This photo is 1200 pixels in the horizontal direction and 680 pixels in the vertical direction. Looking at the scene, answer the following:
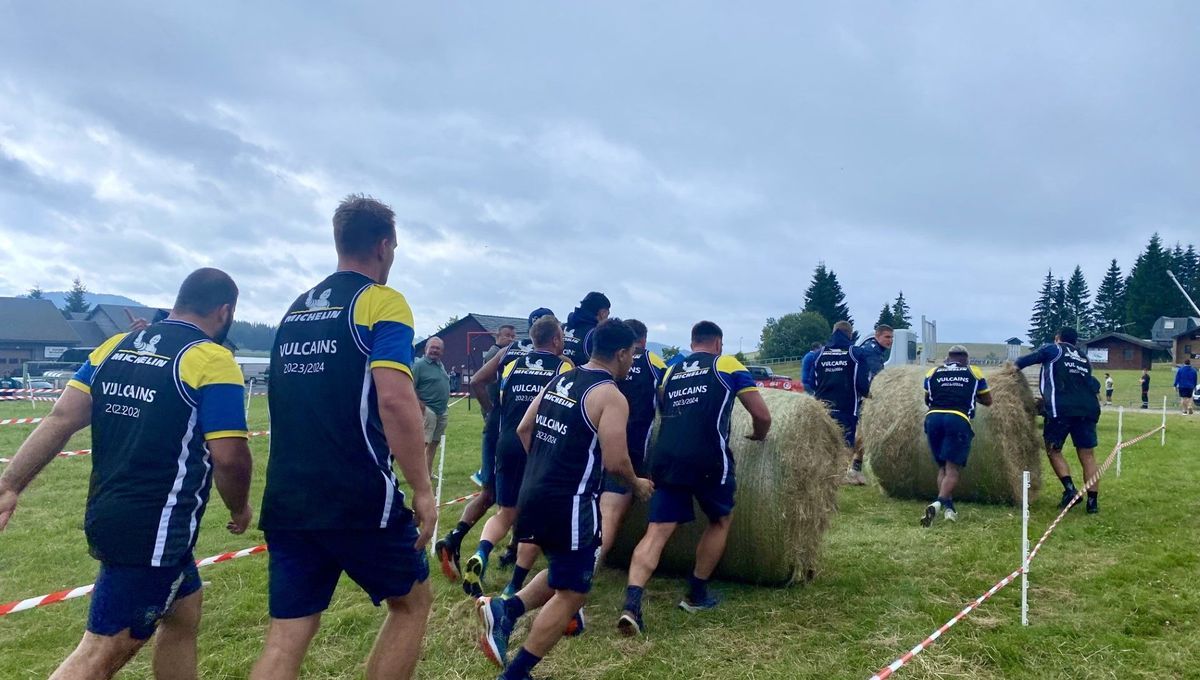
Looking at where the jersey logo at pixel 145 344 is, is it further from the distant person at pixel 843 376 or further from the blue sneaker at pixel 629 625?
the distant person at pixel 843 376

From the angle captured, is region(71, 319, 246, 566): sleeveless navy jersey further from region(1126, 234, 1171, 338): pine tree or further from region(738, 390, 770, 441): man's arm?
region(1126, 234, 1171, 338): pine tree

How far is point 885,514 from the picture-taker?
825 cm

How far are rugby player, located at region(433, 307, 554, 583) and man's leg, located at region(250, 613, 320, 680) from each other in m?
2.73

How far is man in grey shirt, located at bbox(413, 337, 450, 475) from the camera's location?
9.59 m

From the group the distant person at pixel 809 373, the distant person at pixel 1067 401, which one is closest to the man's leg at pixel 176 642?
the distant person at pixel 809 373

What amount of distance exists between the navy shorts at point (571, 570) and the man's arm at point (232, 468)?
152 centimetres

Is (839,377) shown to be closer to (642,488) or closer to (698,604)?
(698,604)

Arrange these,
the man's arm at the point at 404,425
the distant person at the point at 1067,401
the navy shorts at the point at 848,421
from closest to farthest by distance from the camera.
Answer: the man's arm at the point at 404,425, the distant person at the point at 1067,401, the navy shorts at the point at 848,421

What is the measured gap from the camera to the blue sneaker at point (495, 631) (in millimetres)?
4062

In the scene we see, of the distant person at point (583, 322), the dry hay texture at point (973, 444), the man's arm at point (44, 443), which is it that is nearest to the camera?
the man's arm at point (44, 443)

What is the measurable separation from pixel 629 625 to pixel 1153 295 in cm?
8840

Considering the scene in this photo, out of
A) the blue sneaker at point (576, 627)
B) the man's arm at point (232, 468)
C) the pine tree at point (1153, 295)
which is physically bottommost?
the blue sneaker at point (576, 627)

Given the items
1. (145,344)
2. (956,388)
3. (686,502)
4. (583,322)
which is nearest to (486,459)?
(583,322)

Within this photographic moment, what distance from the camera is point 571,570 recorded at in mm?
3854
